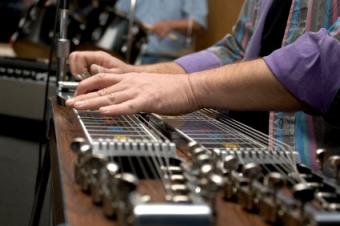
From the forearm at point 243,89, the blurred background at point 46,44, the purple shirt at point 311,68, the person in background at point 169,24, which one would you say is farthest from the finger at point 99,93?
the person in background at point 169,24

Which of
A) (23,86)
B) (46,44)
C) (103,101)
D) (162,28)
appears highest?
(103,101)

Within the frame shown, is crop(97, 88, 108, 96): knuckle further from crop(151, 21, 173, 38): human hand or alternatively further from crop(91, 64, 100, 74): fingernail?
crop(151, 21, 173, 38): human hand

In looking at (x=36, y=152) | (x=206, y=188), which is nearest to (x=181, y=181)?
(x=206, y=188)

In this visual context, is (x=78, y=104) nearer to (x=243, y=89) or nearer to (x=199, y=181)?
(x=243, y=89)

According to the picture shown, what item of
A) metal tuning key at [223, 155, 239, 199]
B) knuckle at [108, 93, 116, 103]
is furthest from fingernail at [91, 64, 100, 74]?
metal tuning key at [223, 155, 239, 199]

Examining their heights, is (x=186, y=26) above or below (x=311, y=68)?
below

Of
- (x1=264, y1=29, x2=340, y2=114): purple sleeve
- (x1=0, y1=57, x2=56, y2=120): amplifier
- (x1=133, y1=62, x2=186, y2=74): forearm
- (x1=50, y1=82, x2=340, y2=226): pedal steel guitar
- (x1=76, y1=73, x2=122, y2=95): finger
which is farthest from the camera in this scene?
(x1=0, y1=57, x2=56, y2=120): amplifier

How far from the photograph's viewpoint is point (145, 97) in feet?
3.13

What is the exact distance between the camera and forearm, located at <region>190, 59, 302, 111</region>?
0.97 m

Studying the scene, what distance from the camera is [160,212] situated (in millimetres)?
449

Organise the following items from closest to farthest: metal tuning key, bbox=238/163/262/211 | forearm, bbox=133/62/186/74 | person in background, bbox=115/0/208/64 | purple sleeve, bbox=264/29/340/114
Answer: metal tuning key, bbox=238/163/262/211, purple sleeve, bbox=264/29/340/114, forearm, bbox=133/62/186/74, person in background, bbox=115/0/208/64

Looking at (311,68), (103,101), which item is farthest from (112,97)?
(311,68)

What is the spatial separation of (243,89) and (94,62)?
65 cm

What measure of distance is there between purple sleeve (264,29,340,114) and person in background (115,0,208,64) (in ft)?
8.75
